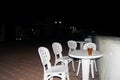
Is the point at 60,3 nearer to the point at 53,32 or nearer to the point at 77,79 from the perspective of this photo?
the point at 53,32

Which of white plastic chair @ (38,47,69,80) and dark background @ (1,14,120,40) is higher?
dark background @ (1,14,120,40)

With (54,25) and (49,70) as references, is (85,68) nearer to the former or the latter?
(49,70)

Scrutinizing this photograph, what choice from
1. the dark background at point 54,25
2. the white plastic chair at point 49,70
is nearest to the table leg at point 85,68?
the white plastic chair at point 49,70

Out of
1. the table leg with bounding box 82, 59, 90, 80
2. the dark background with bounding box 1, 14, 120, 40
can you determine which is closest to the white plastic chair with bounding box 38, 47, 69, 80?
the table leg with bounding box 82, 59, 90, 80

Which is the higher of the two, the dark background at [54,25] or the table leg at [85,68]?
the dark background at [54,25]

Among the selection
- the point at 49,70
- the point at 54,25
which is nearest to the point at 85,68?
the point at 49,70

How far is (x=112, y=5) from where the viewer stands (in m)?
16.4

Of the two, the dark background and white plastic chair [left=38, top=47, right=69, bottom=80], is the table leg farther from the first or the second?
the dark background

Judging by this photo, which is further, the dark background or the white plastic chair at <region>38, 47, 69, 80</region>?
the dark background

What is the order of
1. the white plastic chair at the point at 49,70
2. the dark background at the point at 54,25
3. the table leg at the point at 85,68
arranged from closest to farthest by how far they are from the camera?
1. the white plastic chair at the point at 49,70
2. the table leg at the point at 85,68
3. the dark background at the point at 54,25

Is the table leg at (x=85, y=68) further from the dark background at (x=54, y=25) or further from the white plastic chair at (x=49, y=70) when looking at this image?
the dark background at (x=54, y=25)

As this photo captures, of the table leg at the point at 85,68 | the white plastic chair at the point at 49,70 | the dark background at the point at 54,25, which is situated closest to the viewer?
the white plastic chair at the point at 49,70

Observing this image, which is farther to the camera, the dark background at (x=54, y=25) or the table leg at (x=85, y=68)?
the dark background at (x=54, y=25)

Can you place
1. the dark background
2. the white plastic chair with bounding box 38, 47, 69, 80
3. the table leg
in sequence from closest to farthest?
the white plastic chair with bounding box 38, 47, 69, 80 → the table leg → the dark background
